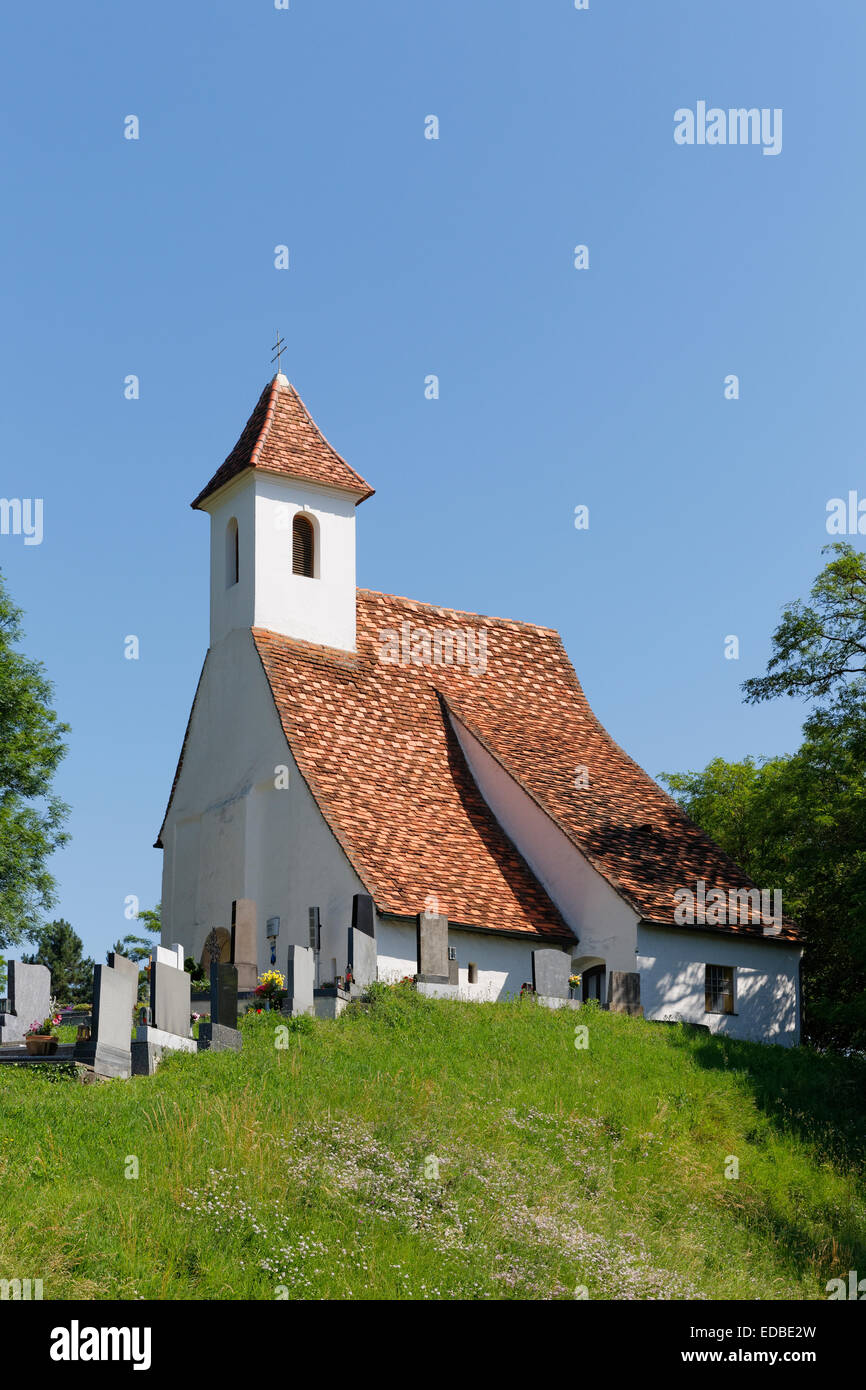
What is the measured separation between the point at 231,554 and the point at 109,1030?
18.1 metres

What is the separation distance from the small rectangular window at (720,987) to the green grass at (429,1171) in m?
7.01

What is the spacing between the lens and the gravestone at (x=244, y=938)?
25.5 meters

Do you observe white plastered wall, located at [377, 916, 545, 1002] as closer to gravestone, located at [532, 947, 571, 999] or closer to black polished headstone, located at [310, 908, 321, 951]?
black polished headstone, located at [310, 908, 321, 951]

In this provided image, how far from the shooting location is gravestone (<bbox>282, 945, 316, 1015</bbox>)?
76.8ft

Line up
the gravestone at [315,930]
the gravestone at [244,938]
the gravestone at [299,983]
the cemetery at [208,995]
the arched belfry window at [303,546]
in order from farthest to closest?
the arched belfry window at [303,546] → the gravestone at [315,930] → the gravestone at [244,938] → the gravestone at [299,983] → the cemetery at [208,995]

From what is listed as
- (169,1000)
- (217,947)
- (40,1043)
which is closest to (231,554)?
(217,947)

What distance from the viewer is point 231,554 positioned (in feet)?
118

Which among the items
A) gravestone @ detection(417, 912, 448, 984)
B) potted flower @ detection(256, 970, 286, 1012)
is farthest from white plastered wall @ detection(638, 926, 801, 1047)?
potted flower @ detection(256, 970, 286, 1012)

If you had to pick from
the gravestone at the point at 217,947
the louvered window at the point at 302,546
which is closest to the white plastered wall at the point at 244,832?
the gravestone at the point at 217,947

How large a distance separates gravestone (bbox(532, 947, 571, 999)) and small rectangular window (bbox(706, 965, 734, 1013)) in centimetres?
536

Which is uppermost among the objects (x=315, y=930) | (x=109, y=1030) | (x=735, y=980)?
(x=315, y=930)

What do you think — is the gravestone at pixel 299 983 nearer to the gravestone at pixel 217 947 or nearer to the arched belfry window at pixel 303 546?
the gravestone at pixel 217 947

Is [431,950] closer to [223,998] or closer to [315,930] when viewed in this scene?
[315,930]
